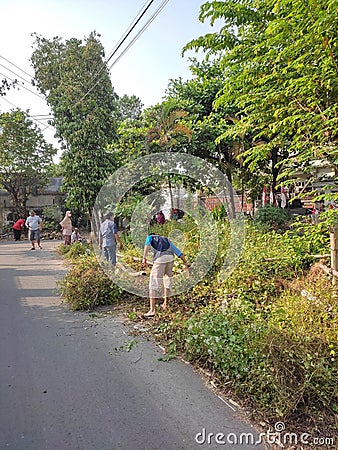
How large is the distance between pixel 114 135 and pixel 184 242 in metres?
9.24

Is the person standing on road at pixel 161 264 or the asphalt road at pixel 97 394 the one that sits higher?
the person standing on road at pixel 161 264

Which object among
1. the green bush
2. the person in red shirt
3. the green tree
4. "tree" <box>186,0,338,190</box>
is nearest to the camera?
"tree" <box>186,0,338,190</box>

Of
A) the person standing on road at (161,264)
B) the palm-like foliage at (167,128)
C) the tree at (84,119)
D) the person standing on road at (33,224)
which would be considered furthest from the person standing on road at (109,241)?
the person standing on road at (33,224)

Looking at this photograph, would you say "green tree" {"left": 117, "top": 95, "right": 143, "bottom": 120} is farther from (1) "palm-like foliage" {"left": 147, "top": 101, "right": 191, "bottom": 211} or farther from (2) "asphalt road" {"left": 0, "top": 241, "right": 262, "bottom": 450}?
(2) "asphalt road" {"left": 0, "top": 241, "right": 262, "bottom": 450}

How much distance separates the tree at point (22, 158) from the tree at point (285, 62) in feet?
56.2

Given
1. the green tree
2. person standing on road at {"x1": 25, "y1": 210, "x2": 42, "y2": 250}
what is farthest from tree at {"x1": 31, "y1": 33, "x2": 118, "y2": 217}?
the green tree

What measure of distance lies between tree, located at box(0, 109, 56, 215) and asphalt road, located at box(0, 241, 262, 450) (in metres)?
17.6

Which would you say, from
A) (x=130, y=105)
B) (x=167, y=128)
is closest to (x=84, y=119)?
(x=167, y=128)

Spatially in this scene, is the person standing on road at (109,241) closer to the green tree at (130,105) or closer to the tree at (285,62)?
the tree at (285,62)

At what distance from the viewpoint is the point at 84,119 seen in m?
15.4

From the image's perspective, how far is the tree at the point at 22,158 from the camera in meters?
21.2

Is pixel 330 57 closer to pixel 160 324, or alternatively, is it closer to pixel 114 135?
pixel 160 324

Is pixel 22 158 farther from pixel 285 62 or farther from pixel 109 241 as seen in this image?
pixel 285 62

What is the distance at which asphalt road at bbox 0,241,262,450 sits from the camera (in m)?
3.03
